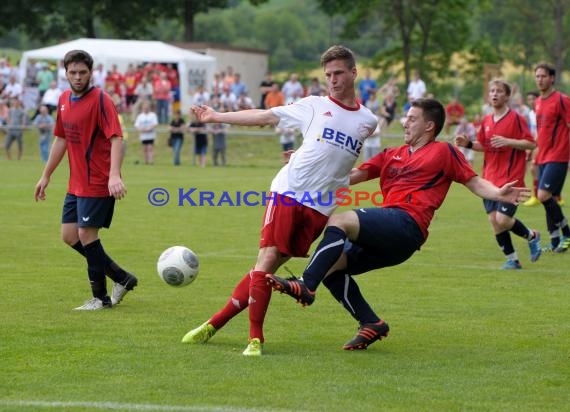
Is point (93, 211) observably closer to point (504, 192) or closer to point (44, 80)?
point (504, 192)

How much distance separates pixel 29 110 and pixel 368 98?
1223 centimetres

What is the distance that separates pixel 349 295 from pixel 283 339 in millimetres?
604

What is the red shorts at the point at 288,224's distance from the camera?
715cm

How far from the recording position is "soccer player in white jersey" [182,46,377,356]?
714 cm

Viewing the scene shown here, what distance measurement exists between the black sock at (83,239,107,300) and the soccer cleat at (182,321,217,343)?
65.4 inches

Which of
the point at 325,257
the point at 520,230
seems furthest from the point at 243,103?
the point at 325,257

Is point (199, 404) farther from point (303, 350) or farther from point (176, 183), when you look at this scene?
point (176, 183)

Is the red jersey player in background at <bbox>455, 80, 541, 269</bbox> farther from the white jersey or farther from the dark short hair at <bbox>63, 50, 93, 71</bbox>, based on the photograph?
the white jersey

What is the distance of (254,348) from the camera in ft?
23.3

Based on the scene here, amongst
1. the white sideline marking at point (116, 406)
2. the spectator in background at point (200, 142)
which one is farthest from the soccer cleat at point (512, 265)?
the spectator in background at point (200, 142)

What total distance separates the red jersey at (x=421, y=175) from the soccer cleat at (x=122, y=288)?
2.51 metres

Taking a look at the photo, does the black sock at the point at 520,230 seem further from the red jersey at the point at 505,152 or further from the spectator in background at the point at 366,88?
the spectator in background at the point at 366,88

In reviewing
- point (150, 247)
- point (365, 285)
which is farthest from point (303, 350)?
point (150, 247)

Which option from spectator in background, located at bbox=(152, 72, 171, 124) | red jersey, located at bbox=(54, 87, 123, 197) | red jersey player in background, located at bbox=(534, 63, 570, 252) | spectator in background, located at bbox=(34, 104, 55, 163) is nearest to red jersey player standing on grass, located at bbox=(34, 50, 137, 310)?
red jersey, located at bbox=(54, 87, 123, 197)
